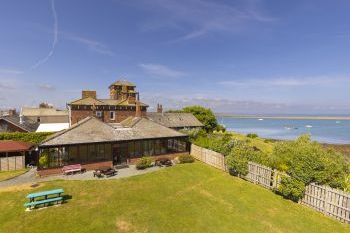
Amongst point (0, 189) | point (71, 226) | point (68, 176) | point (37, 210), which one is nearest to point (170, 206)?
point (71, 226)

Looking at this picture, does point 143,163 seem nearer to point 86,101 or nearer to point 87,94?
point 86,101

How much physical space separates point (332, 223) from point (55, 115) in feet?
244

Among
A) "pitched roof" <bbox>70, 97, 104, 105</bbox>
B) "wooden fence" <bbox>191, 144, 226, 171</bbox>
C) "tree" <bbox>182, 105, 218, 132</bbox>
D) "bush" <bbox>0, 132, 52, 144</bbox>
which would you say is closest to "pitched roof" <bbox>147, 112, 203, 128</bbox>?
"tree" <bbox>182, 105, 218, 132</bbox>

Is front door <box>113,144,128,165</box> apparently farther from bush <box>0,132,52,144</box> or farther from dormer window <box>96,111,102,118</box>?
dormer window <box>96,111,102,118</box>

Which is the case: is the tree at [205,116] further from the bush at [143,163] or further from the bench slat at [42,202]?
the bench slat at [42,202]

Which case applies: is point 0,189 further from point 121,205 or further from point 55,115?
point 55,115

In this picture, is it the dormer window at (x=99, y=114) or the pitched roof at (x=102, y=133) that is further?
the dormer window at (x=99, y=114)

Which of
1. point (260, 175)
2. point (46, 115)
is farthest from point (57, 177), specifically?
point (46, 115)

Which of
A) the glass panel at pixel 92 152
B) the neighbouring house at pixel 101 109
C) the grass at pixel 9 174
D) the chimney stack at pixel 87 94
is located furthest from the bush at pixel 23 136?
the glass panel at pixel 92 152

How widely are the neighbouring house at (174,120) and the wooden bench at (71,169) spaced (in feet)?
80.2

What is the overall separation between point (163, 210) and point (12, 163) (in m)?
21.3

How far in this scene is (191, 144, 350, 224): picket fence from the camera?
614 inches

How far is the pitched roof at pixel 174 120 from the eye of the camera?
48.7 metres

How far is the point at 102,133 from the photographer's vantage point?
27.5 meters
